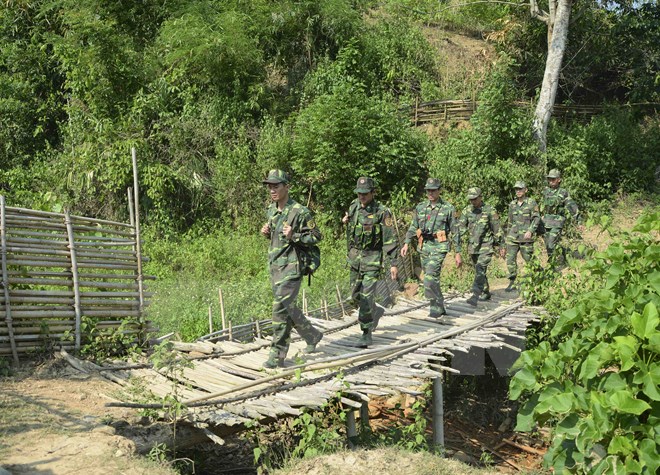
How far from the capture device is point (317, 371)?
7105 mm

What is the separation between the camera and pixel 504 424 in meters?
10.3

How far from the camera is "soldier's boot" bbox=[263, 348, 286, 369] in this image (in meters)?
7.08

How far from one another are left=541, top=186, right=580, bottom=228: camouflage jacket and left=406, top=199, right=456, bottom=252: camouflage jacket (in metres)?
3.84

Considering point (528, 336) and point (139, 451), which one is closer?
point (139, 451)

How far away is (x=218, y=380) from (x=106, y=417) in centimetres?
129

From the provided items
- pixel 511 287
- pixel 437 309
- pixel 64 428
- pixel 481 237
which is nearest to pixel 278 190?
pixel 64 428

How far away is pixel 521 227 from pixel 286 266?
19.8ft

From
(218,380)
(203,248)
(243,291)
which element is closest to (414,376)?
(218,380)

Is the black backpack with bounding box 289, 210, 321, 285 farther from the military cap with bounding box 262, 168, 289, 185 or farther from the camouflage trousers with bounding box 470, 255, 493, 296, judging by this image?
the camouflage trousers with bounding box 470, 255, 493, 296

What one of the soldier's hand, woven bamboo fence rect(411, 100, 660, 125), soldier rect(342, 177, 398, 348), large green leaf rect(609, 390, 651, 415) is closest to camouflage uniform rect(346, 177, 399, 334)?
soldier rect(342, 177, 398, 348)

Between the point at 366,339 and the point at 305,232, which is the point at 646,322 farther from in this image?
the point at 366,339

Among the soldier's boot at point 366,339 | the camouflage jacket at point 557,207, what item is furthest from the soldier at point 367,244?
the camouflage jacket at point 557,207

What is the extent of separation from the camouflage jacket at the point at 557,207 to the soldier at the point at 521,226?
0.87 m

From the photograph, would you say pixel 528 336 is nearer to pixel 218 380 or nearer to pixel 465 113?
pixel 218 380
